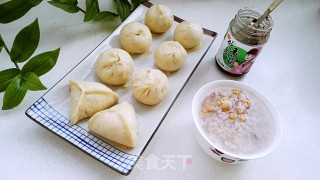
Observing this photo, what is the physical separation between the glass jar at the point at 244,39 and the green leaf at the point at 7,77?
0.62m

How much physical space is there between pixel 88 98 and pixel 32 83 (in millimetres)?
157

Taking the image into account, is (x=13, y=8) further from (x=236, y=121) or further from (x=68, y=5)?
(x=236, y=121)

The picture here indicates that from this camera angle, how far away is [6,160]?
717 mm

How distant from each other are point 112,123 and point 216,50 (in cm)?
52

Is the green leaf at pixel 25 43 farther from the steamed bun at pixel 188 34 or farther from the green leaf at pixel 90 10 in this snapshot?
the steamed bun at pixel 188 34

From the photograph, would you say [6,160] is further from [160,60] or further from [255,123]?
[255,123]

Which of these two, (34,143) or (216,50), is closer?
(34,143)

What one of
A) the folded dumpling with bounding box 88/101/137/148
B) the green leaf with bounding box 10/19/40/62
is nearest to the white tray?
the folded dumpling with bounding box 88/101/137/148

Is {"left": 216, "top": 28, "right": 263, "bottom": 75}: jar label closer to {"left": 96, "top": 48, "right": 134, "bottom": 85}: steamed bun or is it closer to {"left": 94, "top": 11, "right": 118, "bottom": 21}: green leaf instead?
{"left": 96, "top": 48, "right": 134, "bottom": 85}: steamed bun

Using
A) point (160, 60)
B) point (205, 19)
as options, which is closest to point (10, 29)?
point (160, 60)

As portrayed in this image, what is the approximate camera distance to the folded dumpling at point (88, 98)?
2.45 feet

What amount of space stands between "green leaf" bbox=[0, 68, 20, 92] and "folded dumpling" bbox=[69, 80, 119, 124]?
152mm

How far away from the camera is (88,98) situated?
76 cm

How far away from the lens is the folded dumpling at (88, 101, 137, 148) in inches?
27.8
